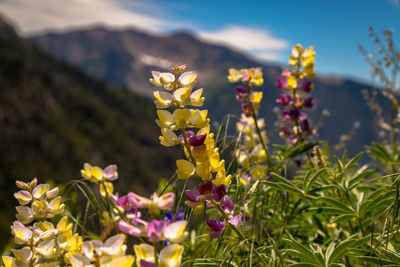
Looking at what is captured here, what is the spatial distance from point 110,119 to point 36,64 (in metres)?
12.8

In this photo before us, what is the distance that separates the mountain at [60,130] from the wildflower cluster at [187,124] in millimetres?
22780

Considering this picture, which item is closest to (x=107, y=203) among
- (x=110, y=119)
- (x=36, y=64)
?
(x=110, y=119)

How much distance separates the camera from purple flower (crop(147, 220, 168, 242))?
1.68 feet

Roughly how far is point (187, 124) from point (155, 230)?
269 millimetres

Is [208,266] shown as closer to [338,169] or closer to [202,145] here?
[202,145]

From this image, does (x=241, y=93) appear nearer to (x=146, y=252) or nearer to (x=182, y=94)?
Result: (x=182, y=94)

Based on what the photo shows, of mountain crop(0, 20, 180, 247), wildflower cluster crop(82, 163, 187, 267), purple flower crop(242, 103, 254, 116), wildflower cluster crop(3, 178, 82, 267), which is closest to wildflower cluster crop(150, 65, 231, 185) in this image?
wildflower cluster crop(82, 163, 187, 267)

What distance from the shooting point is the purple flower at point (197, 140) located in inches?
27.9

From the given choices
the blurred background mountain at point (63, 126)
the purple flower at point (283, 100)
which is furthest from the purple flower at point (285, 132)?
the blurred background mountain at point (63, 126)

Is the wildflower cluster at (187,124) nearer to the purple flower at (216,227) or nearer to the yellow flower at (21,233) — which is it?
the purple flower at (216,227)

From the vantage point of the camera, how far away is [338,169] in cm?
128

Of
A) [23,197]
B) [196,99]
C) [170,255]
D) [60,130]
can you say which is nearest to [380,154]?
[196,99]

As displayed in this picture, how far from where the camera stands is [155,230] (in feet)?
1.72

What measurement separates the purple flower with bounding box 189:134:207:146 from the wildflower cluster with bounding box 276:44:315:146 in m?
0.88
